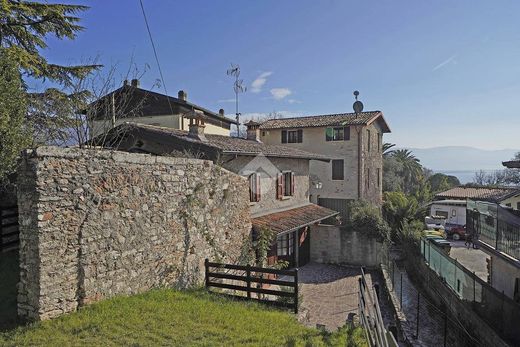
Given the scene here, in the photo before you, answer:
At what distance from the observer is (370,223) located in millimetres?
16578

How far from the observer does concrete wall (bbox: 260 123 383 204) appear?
23719 millimetres

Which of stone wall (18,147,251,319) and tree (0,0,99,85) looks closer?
stone wall (18,147,251,319)

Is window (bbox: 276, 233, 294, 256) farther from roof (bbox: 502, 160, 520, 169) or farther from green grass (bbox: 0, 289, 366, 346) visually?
roof (bbox: 502, 160, 520, 169)

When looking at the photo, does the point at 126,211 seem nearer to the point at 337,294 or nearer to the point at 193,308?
the point at 193,308

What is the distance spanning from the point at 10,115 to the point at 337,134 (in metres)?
Result: 19.8

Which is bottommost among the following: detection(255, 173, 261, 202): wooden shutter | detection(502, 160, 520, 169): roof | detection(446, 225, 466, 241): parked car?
detection(446, 225, 466, 241): parked car

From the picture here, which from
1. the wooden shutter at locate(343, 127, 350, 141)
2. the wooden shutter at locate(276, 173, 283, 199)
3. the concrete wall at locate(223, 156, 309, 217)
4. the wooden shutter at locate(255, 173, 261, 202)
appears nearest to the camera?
the concrete wall at locate(223, 156, 309, 217)

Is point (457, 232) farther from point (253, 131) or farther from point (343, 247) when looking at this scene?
point (253, 131)

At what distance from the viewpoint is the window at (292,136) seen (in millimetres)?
25484

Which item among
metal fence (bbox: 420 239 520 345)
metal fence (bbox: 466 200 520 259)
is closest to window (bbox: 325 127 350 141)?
metal fence (bbox: 420 239 520 345)

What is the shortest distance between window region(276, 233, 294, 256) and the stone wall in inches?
A: 233

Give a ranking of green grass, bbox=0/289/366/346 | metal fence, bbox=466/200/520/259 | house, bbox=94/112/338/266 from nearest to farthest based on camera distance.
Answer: green grass, bbox=0/289/366/346
metal fence, bbox=466/200/520/259
house, bbox=94/112/338/266

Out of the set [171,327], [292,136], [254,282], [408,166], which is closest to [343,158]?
[292,136]

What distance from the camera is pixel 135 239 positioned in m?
7.38
